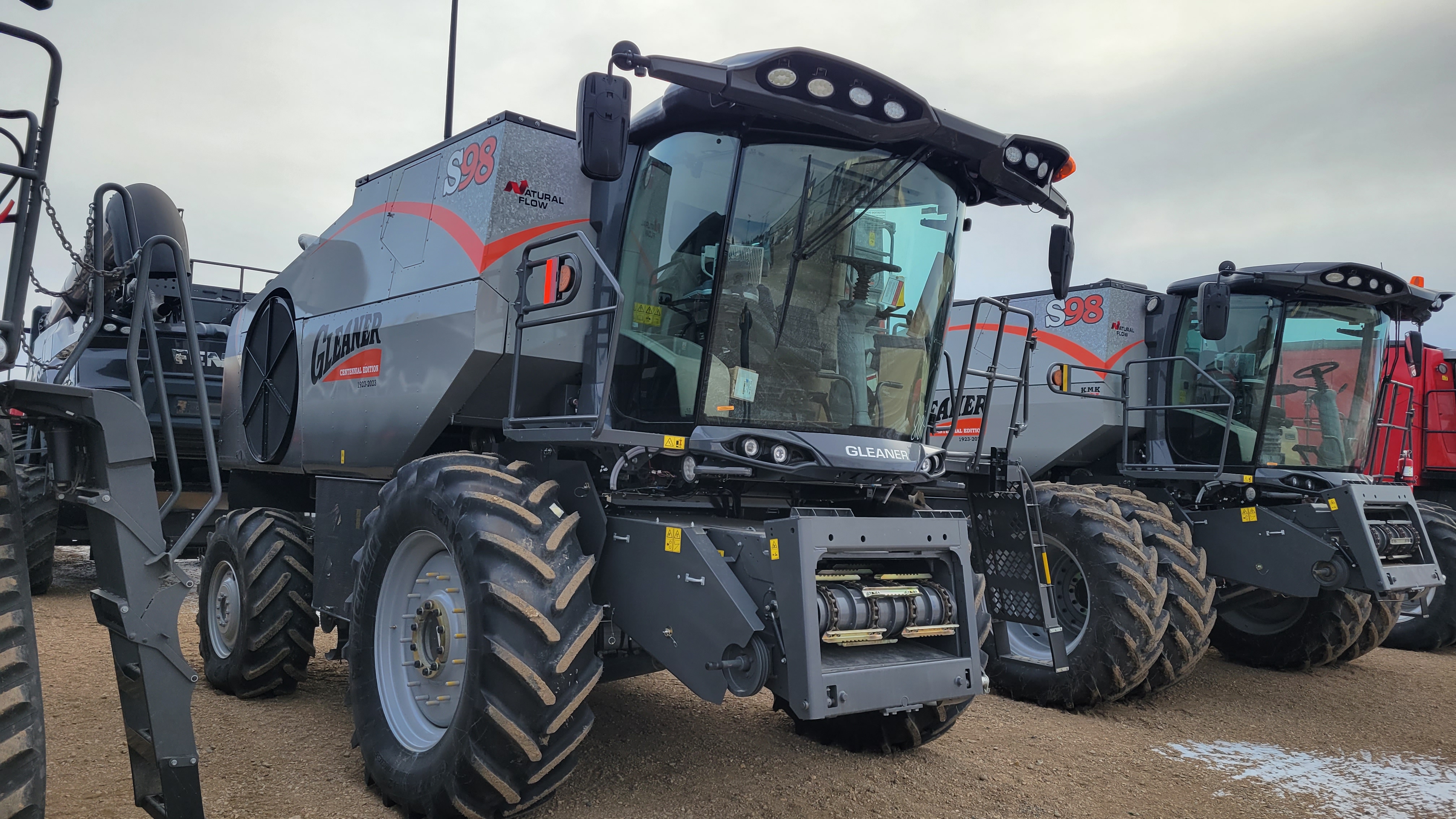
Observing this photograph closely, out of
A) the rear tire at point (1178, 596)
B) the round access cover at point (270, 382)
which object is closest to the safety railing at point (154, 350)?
the round access cover at point (270, 382)

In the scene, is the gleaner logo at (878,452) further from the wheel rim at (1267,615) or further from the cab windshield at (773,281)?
the wheel rim at (1267,615)

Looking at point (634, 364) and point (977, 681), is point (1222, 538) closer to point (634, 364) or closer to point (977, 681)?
point (977, 681)

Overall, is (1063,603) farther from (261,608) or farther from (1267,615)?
(261,608)

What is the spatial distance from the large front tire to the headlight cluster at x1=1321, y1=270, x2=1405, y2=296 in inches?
248

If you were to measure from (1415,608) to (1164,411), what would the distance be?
388 cm

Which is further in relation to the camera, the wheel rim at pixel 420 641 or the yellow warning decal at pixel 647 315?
the yellow warning decal at pixel 647 315

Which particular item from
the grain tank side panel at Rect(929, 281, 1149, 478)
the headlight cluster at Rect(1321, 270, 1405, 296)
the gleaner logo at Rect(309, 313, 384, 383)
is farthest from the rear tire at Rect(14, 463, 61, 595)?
the headlight cluster at Rect(1321, 270, 1405, 296)

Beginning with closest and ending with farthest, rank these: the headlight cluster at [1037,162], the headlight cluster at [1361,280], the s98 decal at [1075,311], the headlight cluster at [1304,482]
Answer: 1. the headlight cluster at [1037,162]
2. the headlight cluster at [1304,482]
3. the headlight cluster at [1361,280]
4. the s98 decal at [1075,311]

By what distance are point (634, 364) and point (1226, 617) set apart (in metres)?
6.37

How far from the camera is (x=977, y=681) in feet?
12.3

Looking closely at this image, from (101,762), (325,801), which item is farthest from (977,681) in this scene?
(101,762)

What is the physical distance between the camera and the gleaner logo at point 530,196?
4.43 meters

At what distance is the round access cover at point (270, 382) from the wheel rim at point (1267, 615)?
24.3 ft

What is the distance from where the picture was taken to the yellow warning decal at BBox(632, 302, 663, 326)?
4.07 meters
